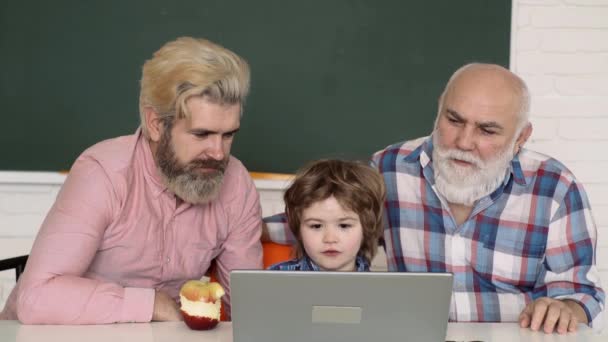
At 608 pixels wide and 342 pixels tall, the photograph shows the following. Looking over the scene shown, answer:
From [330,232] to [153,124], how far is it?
2.17ft

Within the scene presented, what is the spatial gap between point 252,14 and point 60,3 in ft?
2.65

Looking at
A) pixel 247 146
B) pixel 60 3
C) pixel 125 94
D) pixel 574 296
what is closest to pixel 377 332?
pixel 574 296

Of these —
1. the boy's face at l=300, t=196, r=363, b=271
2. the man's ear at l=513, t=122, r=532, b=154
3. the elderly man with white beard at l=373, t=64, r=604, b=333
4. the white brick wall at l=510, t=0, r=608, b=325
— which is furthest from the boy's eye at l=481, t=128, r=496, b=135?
the white brick wall at l=510, t=0, r=608, b=325

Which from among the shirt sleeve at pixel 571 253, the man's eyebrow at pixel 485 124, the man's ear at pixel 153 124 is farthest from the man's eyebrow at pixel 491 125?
the man's ear at pixel 153 124

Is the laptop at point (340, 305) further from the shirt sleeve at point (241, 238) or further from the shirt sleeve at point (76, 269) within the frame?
the shirt sleeve at point (241, 238)

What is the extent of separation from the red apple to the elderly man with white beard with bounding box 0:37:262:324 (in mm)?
135

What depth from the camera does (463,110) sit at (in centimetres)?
265

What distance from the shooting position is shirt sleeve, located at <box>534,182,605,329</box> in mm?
2559

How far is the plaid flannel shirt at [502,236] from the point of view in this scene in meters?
2.63

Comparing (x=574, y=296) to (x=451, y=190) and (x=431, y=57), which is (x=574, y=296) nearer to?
(x=451, y=190)

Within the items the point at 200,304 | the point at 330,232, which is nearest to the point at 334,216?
the point at 330,232

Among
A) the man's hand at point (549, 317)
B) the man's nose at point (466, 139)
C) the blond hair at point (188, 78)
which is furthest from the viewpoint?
the man's nose at point (466, 139)

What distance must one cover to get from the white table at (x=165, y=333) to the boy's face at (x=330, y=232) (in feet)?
1.39

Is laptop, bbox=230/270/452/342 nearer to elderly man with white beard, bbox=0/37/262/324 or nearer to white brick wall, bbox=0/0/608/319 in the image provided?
elderly man with white beard, bbox=0/37/262/324
